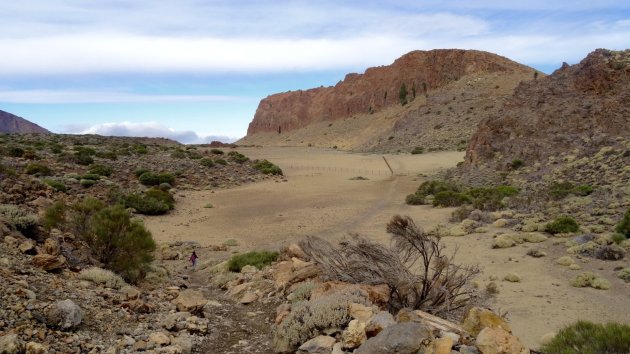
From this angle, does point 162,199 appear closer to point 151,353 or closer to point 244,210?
point 244,210

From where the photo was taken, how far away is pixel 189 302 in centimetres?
901

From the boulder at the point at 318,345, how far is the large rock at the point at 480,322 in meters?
1.82

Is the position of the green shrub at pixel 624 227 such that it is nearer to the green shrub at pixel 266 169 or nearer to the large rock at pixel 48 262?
the large rock at pixel 48 262

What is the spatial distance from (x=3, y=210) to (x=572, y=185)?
22709 millimetres

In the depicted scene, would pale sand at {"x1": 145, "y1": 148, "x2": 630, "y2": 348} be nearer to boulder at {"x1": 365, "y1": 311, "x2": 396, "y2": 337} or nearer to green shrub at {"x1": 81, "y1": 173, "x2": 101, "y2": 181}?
boulder at {"x1": 365, "y1": 311, "x2": 396, "y2": 337}

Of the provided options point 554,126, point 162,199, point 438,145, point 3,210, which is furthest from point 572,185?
point 438,145

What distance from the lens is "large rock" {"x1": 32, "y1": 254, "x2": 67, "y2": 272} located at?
851 centimetres

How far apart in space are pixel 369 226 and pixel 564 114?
17538 millimetres

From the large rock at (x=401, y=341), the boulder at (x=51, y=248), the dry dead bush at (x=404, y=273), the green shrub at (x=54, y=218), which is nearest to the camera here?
the large rock at (x=401, y=341)

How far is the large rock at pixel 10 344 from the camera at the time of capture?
17.3 ft

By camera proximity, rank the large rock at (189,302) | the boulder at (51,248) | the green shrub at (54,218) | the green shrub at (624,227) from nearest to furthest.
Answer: the large rock at (189,302) < the boulder at (51,248) < the green shrub at (54,218) < the green shrub at (624,227)

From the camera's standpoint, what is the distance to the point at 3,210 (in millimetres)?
10578

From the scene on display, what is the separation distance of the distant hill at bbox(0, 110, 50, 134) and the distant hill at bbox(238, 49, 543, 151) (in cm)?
8937

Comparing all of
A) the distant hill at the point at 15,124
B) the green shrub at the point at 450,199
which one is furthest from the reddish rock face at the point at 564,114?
the distant hill at the point at 15,124
